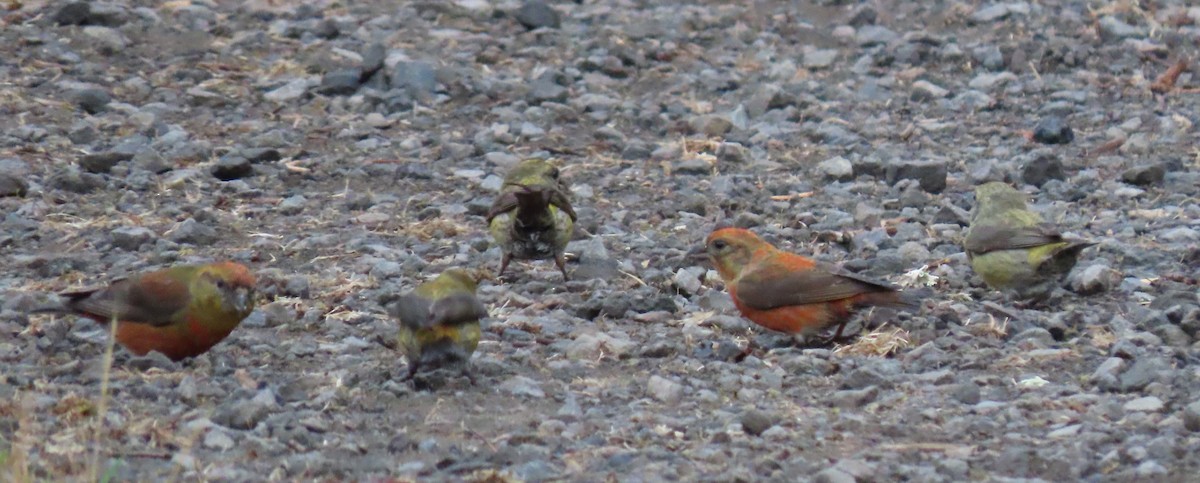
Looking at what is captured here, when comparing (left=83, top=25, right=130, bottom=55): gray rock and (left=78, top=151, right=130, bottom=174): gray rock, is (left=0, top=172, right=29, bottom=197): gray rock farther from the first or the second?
(left=83, top=25, right=130, bottom=55): gray rock

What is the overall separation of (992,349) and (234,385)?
11.4 ft

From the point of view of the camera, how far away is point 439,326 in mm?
6918

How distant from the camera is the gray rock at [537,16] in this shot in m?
15.0

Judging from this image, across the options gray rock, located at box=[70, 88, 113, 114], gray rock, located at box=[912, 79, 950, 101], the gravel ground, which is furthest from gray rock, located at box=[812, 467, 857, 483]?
gray rock, located at box=[912, 79, 950, 101]

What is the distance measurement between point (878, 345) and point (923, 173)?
3.73 m

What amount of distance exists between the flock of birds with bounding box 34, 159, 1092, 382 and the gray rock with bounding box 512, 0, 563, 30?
500 cm

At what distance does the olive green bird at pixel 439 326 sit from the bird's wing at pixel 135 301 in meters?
1.07

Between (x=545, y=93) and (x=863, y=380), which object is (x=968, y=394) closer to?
(x=863, y=380)

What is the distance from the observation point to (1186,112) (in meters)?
13.1

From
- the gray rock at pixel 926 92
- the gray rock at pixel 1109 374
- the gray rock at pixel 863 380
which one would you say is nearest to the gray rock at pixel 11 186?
the gray rock at pixel 863 380

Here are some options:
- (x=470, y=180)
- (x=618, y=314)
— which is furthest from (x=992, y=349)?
(x=470, y=180)

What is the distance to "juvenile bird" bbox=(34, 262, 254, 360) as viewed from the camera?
7316 millimetres

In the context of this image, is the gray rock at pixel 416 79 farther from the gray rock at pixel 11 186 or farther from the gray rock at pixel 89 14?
the gray rock at pixel 11 186

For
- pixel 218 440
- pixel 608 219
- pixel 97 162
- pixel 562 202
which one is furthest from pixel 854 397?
pixel 97 162
